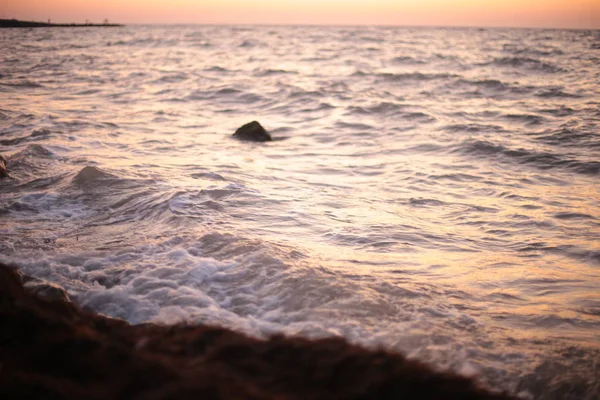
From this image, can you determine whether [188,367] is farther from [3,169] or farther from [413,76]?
[413,76]

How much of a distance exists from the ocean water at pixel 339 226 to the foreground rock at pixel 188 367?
0.56m

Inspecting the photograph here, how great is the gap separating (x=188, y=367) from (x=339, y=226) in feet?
9.94

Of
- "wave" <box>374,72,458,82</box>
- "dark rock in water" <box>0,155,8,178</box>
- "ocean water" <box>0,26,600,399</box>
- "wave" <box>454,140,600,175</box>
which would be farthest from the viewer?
"wave" <box>374,72,458,82</box>

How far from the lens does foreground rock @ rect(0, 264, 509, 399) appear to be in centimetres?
177

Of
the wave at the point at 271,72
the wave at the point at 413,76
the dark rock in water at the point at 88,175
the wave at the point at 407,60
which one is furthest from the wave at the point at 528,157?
the wave at the point at 407,60

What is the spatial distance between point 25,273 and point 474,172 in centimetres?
638

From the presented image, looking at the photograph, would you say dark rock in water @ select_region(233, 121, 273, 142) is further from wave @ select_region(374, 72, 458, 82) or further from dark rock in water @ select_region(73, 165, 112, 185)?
wave @ select_region(374, 72, 458, 82)

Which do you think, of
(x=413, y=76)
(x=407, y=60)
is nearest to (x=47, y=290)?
(x=413, y=76)

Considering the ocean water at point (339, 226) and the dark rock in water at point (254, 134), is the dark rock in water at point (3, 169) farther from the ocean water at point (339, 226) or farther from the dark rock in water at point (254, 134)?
the dark rock in water at point (254, 134)

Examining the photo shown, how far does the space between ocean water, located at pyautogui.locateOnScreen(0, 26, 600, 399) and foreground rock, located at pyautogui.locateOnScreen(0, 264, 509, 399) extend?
1.84ft

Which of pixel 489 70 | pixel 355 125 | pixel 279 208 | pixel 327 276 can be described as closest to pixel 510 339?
pixel 327 276

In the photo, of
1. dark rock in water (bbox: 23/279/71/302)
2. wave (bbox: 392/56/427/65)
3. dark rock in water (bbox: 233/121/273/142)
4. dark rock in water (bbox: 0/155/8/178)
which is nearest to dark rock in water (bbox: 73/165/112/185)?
dark rock in water (bbox: 0/155/8/178)

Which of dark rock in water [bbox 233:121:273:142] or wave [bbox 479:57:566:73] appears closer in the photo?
dark rock in water [bbox 233:121:273:142]

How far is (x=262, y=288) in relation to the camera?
10.7ft
